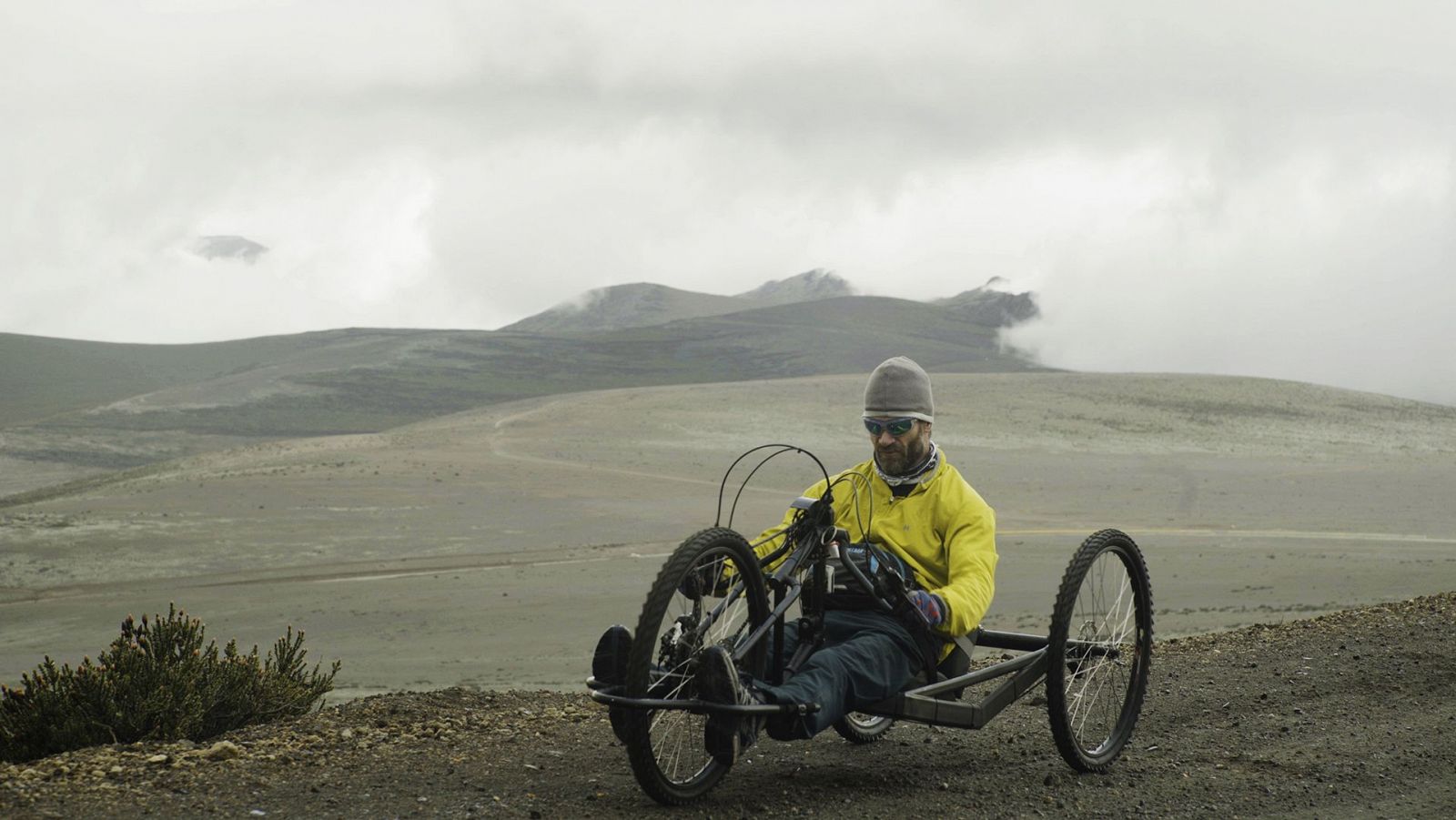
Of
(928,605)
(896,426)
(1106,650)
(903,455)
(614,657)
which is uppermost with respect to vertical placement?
(896,426)

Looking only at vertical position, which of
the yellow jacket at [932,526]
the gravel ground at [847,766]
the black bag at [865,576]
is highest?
the yellow jacket at [932,526]

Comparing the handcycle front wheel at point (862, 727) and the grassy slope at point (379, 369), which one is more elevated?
the grassy slope at point (379, 369)

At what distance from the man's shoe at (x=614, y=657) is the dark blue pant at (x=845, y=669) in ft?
1.77

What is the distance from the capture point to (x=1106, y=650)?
5.97 metres

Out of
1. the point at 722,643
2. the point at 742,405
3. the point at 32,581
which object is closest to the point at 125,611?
the point at 32,581

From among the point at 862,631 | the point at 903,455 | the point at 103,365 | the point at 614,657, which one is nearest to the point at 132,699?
the point at 614,657

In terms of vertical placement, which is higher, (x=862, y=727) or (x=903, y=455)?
(x=903, y=455)

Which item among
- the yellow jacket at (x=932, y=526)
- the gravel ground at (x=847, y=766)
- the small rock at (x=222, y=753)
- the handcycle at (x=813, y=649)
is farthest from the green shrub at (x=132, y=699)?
the yellow jacket at (x=932, y=526)

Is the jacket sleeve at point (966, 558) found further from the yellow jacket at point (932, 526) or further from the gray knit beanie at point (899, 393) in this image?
the gray knit beanie at point (899, 393)

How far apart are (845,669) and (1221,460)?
128ft

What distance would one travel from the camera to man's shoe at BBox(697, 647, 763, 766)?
454 cm

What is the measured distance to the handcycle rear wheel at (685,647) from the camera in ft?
14.6

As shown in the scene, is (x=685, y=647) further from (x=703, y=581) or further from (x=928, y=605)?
(x=928, y=605)

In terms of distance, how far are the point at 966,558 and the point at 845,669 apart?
758 mm
